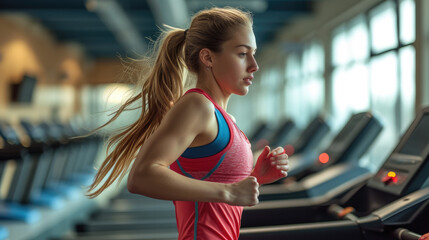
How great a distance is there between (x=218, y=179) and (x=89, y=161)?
312 inches

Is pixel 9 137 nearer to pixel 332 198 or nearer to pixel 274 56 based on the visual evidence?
pixel 332 198

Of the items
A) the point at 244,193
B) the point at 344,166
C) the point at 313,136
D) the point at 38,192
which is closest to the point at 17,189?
the point at 38,192

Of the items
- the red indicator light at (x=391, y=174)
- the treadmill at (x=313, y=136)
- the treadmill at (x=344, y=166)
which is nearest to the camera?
the red indicator light at (x=391, y=174)

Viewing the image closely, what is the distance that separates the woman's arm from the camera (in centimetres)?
109

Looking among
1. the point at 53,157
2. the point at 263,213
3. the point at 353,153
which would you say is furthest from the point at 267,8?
the point at 263,213

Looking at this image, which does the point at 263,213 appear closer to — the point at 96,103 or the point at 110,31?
the point at 110,31

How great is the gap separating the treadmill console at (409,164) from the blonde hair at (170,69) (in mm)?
1162

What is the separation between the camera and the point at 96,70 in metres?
20.6

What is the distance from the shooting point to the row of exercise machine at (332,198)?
78.4 inches

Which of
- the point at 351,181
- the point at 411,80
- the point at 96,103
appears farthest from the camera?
the point at 96,103

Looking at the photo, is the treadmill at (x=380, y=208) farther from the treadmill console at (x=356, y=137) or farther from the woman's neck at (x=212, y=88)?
the woman's neck at (x=212, y=88)

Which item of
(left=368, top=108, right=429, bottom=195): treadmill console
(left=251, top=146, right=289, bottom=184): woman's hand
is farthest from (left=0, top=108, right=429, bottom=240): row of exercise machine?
(left=251, top=146, right=289, bottom=184): woman's hand

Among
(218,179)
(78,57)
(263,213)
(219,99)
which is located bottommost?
(263,213)

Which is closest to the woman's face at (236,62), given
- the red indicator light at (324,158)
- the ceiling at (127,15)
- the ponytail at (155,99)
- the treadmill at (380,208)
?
the ponytail at (155,99)
